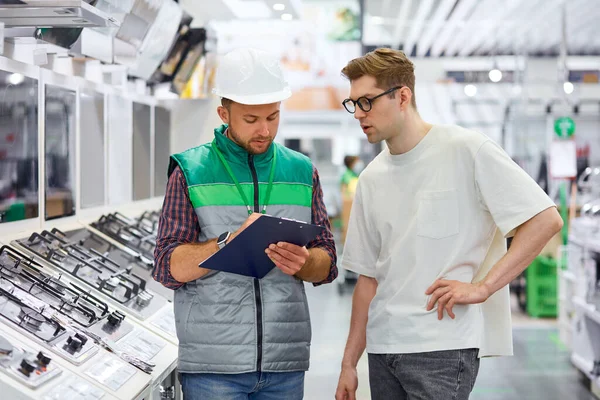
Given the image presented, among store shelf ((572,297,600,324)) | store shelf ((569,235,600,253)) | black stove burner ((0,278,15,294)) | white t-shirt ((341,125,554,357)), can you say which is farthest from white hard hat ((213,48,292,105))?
store shelf ((572,297,600,324))

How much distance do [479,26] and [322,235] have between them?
475 inches

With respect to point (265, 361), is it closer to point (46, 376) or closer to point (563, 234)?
point (46, 376)

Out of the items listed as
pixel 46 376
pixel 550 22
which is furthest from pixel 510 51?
pixel 46 376

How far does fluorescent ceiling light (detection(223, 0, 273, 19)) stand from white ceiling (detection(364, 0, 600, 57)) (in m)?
5.57

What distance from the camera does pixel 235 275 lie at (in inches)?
91.0

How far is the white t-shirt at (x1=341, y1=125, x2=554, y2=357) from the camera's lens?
2.34 metres

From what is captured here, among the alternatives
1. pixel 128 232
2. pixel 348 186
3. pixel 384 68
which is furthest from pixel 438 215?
pixel 348 186

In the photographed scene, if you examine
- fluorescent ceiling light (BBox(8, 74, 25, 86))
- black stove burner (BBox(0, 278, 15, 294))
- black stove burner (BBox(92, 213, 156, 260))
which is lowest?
black stove burner (BBox(0, 278, 15, 294))

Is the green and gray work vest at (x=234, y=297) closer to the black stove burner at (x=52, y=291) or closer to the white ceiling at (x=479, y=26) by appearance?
the black stove burner at (x=52, y=291)

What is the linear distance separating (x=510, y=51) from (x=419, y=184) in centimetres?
1555

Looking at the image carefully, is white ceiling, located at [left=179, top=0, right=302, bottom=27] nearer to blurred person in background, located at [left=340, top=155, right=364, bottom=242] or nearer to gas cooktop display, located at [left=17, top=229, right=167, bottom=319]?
gas cooktop display, located at [left=17, top=229, right=167, bottom=319]

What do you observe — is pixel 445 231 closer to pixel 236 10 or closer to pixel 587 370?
pixel 236 10

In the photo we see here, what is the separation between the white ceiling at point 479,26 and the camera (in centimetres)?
1199

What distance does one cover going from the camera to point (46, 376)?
2.21 meters
